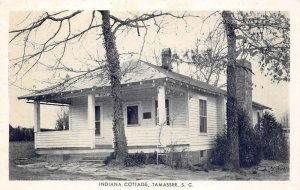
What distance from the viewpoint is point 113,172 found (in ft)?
37.3

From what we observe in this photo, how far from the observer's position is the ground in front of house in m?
10.3

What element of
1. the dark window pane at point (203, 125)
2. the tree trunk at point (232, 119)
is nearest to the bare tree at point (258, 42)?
the tree trunk at point (232, 119)

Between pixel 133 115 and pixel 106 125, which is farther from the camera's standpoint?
pixel 106 125

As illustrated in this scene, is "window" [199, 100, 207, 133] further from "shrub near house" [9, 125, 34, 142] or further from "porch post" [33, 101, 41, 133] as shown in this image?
"shrub near house" [9, 125, 34, 142]

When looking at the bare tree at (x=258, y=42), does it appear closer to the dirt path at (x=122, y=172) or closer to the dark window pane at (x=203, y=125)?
the dirt path at (x=122, y=172)

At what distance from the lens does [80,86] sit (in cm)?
1493

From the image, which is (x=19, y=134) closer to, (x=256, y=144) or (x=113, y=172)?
(x=113, y=172)

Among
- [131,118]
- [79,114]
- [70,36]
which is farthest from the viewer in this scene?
[79,114]

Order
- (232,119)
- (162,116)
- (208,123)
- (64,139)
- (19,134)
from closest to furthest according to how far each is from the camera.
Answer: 1. (19,134)
2. (162,116)
3. (232,119)
4. (64,139)
5. (208,123)

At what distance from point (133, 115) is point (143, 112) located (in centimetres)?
45

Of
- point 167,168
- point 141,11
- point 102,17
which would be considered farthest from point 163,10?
point 167,168

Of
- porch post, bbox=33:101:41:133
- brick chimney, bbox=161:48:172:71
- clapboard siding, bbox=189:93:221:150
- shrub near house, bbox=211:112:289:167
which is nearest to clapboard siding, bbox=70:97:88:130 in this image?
porch post, bbox=33:101:41:133

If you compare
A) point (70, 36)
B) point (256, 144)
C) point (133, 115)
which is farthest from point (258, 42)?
point (133, 115)

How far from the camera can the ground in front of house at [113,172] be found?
10.3 meters
